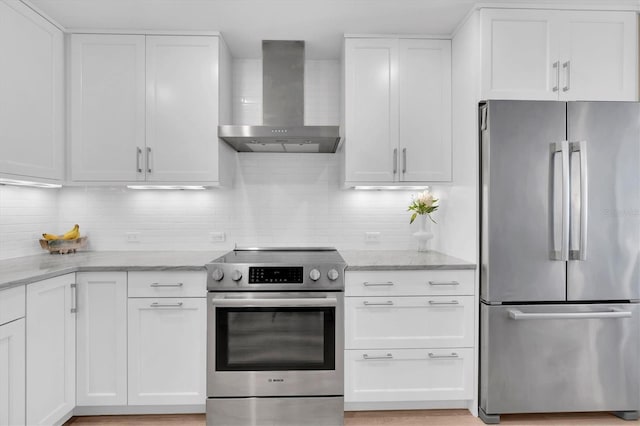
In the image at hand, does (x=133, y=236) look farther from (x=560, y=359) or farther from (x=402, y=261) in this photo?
(x=560, y=359)

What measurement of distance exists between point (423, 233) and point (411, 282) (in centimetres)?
69

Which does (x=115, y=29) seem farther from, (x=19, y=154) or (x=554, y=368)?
(x=554, y=368)

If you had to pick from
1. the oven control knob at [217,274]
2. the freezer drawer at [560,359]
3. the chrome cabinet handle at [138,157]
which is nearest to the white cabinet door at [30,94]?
the chrome cabinet handle at [138,157]

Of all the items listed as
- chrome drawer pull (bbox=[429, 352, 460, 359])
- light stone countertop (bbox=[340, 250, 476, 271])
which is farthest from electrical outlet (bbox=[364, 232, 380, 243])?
chrome drawer pull (bbox=[429, 352, 460, 359])

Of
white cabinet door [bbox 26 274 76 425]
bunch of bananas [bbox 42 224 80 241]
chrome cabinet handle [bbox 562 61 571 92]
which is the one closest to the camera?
white cabinet door [bbox 26 274 76 425]

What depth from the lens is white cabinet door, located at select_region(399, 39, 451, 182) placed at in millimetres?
2766

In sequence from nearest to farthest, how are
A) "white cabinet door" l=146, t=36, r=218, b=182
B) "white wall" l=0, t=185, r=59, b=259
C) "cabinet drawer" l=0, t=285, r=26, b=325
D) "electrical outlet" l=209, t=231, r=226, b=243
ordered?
"cabinet drawer" l=0, t=285, r=26, b=325, "white wall" l=0, t=185, r=59, b=259, "white cabinet door" l=146, t=36, r=218, b=182, "electrical outlet" l=209, t=231, r=226, b=243

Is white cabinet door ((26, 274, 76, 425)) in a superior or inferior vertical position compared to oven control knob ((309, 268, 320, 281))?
inferior

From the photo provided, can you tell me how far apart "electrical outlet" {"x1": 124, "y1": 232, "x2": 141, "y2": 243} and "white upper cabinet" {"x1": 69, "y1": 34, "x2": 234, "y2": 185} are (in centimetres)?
55

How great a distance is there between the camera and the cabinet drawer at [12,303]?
1712mm

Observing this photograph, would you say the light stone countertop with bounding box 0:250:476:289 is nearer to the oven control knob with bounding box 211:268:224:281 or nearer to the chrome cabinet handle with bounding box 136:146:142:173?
the oven control knob with bounding box 211:268:224:281

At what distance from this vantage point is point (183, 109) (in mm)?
2689

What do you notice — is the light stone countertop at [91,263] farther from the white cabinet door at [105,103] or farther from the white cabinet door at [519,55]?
the white cabinet door at [519,55]

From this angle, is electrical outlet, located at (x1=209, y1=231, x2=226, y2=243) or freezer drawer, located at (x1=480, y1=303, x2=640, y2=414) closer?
freezer drawer, located at (x1=480, y1=303, x2=640, y2=414)
